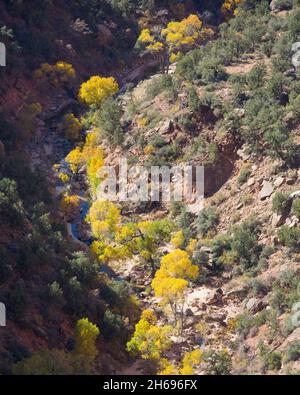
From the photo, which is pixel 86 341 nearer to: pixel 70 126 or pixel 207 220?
pixel 207 220

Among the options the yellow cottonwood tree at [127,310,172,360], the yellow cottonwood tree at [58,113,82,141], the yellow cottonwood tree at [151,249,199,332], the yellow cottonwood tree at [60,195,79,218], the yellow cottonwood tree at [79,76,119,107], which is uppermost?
the yellow cottonwood tree at [79,76,119,107]

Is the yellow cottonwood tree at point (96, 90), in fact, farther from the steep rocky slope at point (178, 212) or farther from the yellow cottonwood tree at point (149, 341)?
the yellow cottonwood tree at point (149, 341)

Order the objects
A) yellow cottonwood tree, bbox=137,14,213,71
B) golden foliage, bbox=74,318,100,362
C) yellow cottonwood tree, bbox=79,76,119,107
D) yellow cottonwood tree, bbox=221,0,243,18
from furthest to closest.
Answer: yellow cottonwood tree, bbox=221,0,243,18, yellow cottonwood tree, bbox=137,14,213,71, yellow cottonwood tree, bbox=79,76,119,107, golden foliage, bbox=74,318,100,362

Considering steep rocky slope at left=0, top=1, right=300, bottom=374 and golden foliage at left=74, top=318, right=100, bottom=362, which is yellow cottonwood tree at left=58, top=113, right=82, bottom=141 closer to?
steep rocky slope at left=0, top=1, right=300, bottom=374

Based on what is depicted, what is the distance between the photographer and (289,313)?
58.4 metres

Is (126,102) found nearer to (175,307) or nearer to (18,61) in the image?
(18,61)

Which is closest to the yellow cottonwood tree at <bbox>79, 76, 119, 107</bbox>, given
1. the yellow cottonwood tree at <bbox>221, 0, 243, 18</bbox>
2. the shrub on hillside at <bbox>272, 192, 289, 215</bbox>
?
the yellow cottonwood tree at <bbox>221, 0, 243, 18</bbox>

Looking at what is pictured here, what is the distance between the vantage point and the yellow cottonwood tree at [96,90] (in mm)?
92688

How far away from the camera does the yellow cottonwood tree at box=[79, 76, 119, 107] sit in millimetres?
92688

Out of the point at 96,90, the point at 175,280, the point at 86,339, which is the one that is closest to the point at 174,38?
the point at 96,90

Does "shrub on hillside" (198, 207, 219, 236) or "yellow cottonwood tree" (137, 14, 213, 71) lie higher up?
"yellow cottonwood tree" (137, 14, 213, 71)
